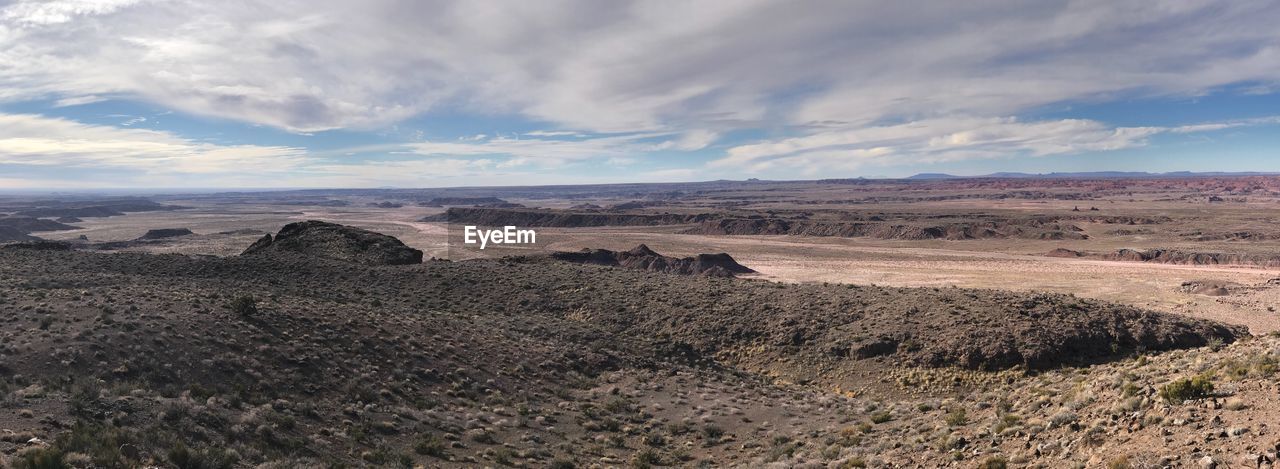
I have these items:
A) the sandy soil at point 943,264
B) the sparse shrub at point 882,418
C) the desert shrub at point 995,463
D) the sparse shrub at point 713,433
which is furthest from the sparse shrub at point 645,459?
the sandy soil at point 943,264

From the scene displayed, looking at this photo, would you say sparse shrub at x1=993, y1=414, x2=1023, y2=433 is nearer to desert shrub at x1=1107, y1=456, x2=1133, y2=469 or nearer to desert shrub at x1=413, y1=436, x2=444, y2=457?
desert shrub at x1=1107, y1=456, x2=1133, y2=469

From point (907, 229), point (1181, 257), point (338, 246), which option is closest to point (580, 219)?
point (907, 229)

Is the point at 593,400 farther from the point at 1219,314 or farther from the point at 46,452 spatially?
the point at 1219,314

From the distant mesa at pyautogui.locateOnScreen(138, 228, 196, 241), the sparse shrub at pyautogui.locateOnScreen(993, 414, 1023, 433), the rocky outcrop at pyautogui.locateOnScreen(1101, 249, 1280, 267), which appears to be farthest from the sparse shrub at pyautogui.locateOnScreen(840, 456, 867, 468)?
the distant mesa at pyautogui.locateOnScreen(138, 228, 196, 241)

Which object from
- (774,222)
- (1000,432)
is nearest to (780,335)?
(1000,432)

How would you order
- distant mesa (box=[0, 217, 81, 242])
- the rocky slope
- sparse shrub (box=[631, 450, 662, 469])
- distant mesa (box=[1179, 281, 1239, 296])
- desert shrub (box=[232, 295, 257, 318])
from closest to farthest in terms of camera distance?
the rocky slope → sparse shrub (box=[631, 450, 662, 469]) → desert shrub (box=[232, 295, 257, 318]) → distant mesa (box=[1179, 281, 1239, 296]) → distant mesa (box=[0, 217, 81, 242])

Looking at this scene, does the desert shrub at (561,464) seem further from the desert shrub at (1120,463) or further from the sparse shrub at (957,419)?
the desert shrub at (1120,463)

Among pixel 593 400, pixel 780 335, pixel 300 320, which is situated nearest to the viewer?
pixel 593 400
